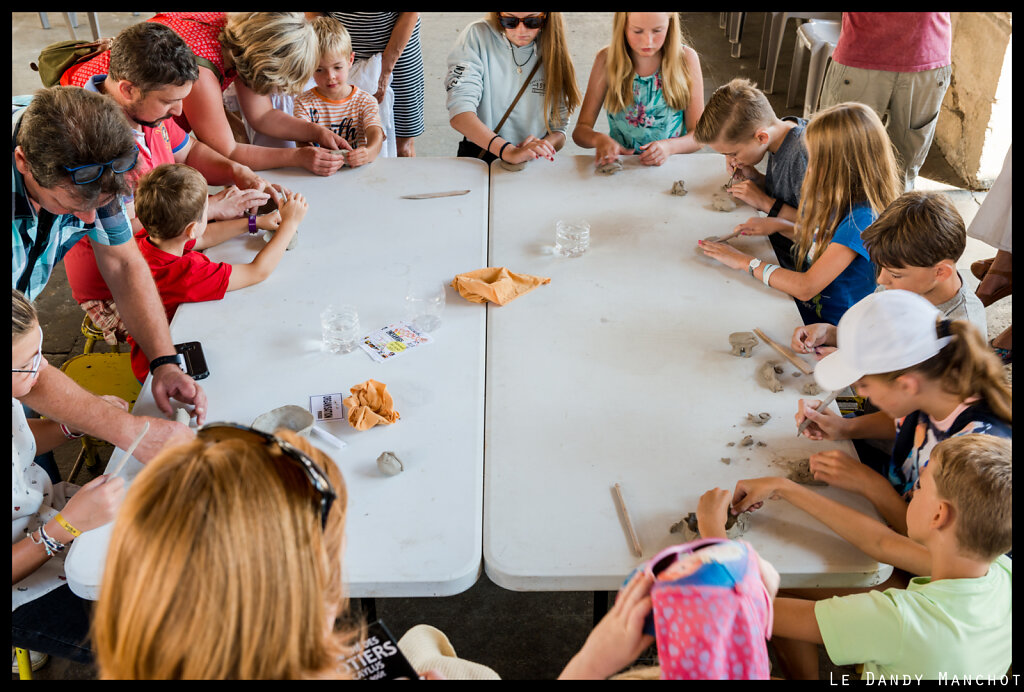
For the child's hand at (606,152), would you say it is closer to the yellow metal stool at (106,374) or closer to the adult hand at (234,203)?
the adult hand at (234,203)

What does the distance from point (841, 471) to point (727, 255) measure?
0.96m

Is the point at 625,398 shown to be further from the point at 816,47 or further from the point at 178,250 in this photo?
the point at 816,47

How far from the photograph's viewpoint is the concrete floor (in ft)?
8.05

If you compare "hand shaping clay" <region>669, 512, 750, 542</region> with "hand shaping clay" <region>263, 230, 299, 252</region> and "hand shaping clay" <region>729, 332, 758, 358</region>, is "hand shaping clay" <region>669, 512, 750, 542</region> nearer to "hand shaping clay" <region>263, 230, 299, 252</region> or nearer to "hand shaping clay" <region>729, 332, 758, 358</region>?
"hand shaping clay" <region>729, 332, 758, 358</region>

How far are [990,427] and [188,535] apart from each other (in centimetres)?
158

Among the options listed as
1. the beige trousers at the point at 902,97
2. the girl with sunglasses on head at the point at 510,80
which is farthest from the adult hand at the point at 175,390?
the beige trousers at the point at 902,97

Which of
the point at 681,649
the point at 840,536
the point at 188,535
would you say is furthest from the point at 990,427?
the point at 188,535

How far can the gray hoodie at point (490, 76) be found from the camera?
3.36 meters

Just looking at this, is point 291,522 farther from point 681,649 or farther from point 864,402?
point 864,402

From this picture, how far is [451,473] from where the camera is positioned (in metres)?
1.87

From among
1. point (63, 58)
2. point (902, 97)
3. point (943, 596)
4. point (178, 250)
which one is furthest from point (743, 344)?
point (63, 58)

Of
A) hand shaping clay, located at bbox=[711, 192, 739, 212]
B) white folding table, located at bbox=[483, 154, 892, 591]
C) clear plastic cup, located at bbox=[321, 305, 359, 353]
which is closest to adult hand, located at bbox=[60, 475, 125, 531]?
clear plastic cup, located at bbox=[321, 305, 359, 353]

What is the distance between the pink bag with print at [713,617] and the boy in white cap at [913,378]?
0.78 metres

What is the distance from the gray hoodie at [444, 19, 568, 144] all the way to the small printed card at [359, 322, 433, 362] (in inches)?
54.9
